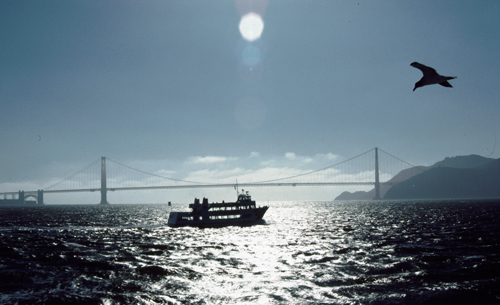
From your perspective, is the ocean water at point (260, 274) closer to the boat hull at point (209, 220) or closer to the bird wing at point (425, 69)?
the bird wing at point (425, 69)

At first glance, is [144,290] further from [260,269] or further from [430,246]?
[430,246]

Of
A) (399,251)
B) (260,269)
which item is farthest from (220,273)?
(399,251)

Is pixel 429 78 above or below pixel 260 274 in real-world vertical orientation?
above

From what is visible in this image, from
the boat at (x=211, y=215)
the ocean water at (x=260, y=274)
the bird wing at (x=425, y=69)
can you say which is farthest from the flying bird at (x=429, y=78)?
the boat at (x=211, y=215)

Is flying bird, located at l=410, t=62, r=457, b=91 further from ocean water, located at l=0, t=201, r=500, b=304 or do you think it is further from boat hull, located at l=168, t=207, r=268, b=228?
boat hull, located at l=168, t=207, r=268, b=228

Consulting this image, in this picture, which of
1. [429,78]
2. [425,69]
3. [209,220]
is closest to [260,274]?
[429,78]

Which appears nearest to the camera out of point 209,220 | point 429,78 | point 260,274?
point 429,78

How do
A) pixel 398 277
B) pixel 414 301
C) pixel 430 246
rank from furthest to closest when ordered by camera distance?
1. pixel 430 246
2. pixel 398 277
3. pixel 414 301

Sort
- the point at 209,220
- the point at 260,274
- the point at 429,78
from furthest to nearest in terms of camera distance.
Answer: the point at 209,220, the point at 260,274, the point at 429,78

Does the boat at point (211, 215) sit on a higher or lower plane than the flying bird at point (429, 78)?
lower

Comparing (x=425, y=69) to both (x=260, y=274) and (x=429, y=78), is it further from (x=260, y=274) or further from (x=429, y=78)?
(x=260, y=274)

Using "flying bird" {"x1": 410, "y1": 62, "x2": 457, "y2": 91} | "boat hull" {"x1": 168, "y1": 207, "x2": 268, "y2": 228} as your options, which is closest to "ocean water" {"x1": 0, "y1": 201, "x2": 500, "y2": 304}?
"flying bird" {"x1": 410, "y1": 62, "x2": 457, "y2": 91}
